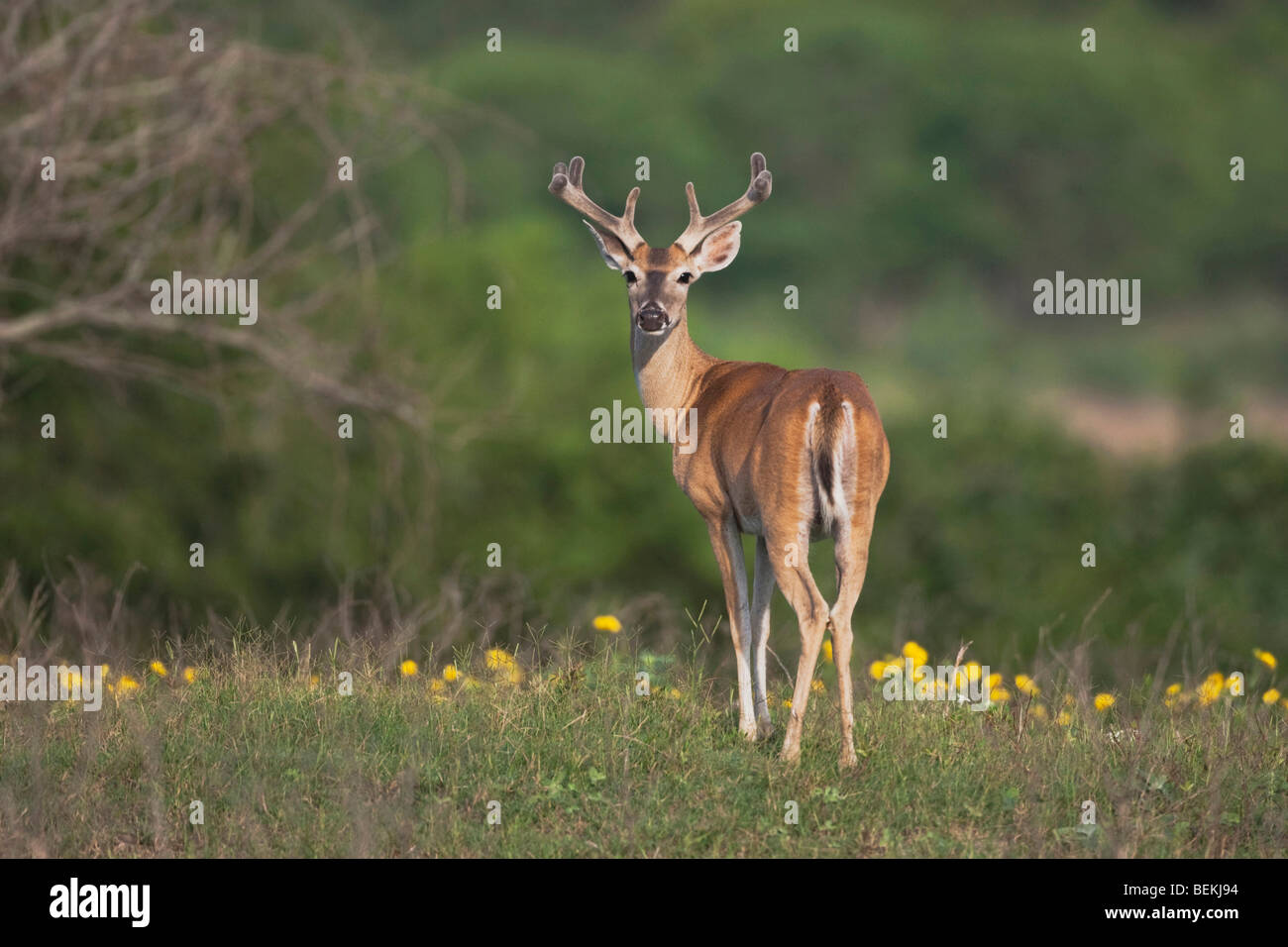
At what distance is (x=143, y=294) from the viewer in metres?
13.2

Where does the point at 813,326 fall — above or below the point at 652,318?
above

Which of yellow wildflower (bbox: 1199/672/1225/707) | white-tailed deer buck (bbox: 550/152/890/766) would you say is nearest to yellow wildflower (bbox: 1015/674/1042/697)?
yellow wildflower (bbox: 1199/672/1225/707)

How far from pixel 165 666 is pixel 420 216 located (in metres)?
30.3

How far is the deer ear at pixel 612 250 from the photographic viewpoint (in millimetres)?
9109

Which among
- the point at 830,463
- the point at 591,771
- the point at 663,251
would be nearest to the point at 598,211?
the point at 663,251

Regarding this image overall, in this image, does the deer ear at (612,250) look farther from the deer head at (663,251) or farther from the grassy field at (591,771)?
the grassy field at (591,771)

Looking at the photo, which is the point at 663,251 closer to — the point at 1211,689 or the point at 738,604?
the point at 738,604

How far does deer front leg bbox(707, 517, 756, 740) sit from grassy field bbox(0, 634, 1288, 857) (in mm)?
122

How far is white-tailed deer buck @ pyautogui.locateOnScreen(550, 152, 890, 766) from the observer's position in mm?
7895

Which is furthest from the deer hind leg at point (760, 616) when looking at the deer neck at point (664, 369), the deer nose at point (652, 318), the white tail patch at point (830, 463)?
the deer nose at point (652, 318)

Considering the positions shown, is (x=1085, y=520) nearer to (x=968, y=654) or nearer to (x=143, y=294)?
(x=968, y=654)

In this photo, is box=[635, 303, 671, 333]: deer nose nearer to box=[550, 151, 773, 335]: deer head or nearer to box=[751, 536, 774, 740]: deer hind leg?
box=[550, 151, 773, 335]: deer head

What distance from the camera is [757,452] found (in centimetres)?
818

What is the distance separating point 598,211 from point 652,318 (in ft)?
2.45
